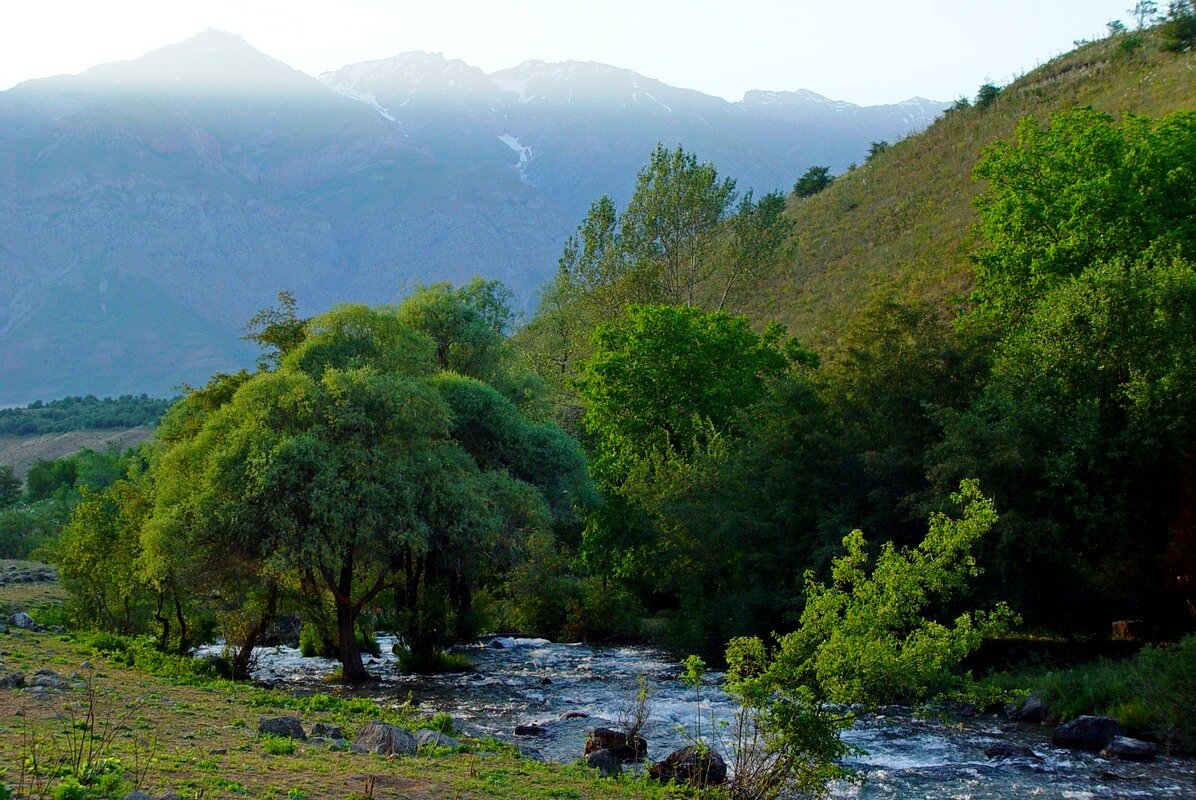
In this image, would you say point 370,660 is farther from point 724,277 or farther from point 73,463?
point 73,463

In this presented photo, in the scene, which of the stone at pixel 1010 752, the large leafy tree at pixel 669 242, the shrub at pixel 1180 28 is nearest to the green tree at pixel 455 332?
the large leafy tree at pixel 669 242

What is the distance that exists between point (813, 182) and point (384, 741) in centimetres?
9516

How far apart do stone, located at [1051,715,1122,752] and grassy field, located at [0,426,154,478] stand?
115161mm

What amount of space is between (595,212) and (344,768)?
171 feet

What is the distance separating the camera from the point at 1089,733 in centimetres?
2050

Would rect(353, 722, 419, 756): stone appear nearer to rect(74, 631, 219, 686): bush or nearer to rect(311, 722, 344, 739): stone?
rect(311, 722, 344, 739): stone

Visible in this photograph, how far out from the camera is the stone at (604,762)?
57.9 ft

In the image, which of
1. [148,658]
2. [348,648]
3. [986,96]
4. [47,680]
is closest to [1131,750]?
[348,648]

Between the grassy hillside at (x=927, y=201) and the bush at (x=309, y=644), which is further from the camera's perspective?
the grassy hillside at (x=927, y=201)

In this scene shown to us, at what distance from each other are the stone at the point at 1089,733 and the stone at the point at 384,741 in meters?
13.8

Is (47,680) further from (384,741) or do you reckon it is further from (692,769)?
(692,769)

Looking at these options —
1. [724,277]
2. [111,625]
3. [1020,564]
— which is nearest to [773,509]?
[1020,564]

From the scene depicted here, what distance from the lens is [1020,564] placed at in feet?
90.4

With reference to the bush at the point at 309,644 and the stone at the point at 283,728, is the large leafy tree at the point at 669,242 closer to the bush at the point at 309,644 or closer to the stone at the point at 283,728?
the bush at the point at 309,644
